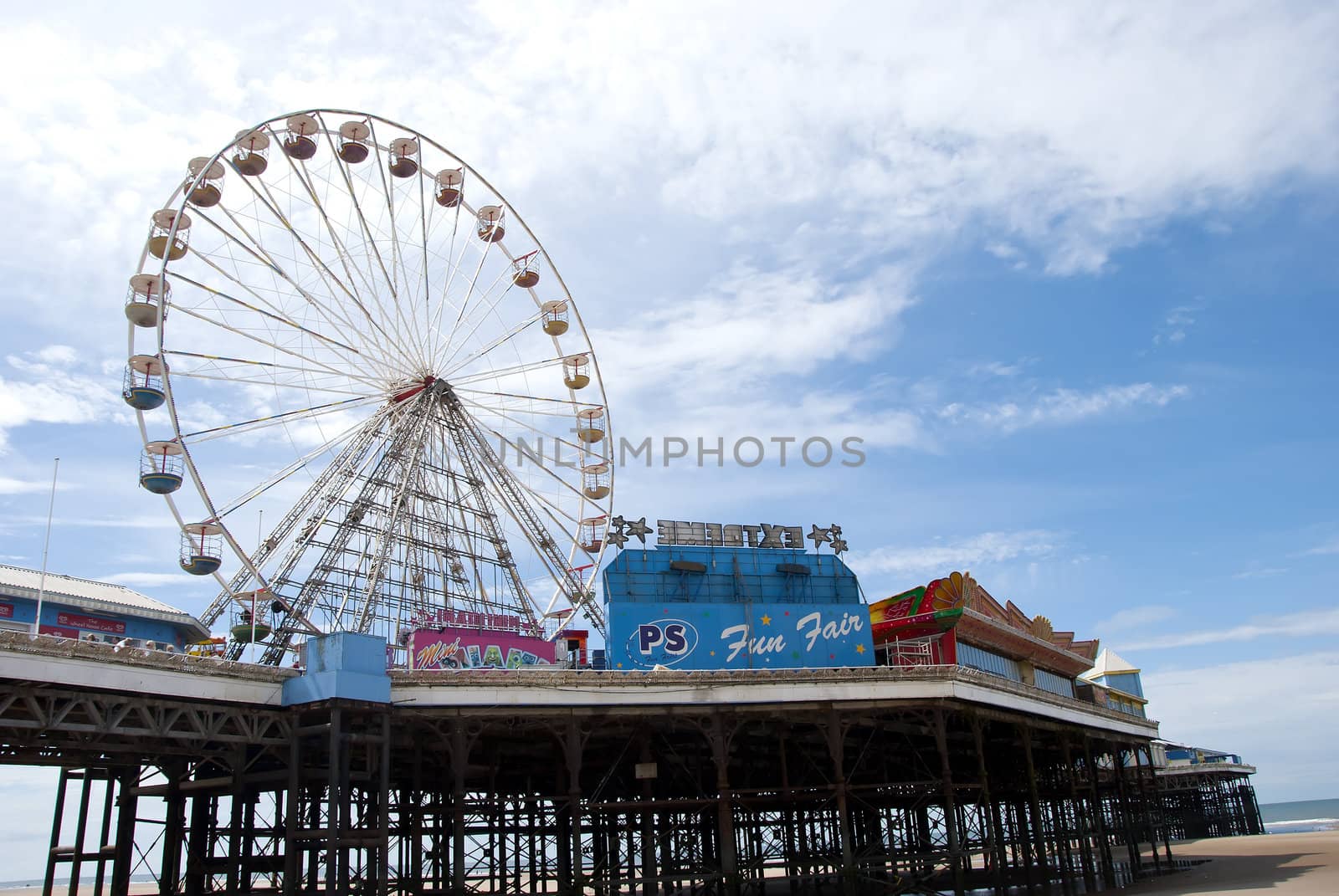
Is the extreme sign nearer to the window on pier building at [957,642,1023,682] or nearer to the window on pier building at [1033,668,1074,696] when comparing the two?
the window on pier building at [957,642,1023,682]

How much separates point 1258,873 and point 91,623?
202 ft

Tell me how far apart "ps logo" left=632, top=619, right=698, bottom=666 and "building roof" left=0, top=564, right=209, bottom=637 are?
2344cm

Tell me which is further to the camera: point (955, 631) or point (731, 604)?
point (955, 631)

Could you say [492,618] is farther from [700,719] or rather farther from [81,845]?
[81,845]

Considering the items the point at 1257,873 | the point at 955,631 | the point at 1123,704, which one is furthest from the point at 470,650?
the point at 1123,704

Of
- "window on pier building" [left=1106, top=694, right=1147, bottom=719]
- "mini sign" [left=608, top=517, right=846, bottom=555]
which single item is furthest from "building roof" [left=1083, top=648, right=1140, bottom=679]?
"mini sign" [left=608, top=517, right=846, bottom=555]

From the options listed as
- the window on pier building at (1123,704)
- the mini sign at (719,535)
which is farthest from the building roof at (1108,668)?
the mini sign at (719,535)

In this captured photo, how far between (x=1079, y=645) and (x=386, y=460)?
53439 millimetres

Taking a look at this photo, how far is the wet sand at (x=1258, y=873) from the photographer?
4228 centimetres

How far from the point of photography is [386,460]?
4669 centimetres

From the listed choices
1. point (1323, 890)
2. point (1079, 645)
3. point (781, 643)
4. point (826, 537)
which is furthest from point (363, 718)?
point (1079, 645)

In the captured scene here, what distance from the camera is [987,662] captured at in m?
54.9

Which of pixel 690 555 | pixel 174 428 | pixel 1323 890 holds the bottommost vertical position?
pixel 1323 890

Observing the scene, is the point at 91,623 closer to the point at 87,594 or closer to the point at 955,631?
the point at 87,594
